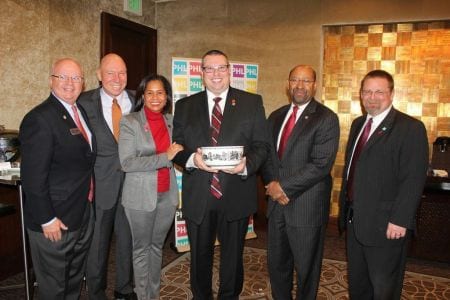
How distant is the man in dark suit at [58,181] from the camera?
192 centimetres

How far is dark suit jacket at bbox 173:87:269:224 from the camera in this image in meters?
2.28

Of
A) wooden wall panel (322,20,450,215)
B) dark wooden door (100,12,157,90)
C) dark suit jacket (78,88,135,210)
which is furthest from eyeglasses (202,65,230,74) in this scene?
wooden wall panel (322,20,450,215)

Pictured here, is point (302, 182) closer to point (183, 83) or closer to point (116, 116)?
point (116, 116)

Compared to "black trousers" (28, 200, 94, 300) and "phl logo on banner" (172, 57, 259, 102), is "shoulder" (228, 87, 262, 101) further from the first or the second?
"phl logo on banner" (172, 57, 259, 102)

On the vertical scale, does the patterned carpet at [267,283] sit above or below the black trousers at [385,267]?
below

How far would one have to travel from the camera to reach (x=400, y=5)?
4418 mm

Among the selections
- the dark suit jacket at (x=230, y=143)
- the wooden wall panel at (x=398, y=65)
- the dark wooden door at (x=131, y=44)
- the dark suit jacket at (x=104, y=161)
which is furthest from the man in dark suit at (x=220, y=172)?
the wooden wall panel at (x=398, y=65)

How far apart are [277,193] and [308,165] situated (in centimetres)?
25

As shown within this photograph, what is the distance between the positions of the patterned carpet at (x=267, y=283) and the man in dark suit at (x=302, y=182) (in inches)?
26.0

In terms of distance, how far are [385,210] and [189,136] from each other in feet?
3.72

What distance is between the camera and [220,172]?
2.28m

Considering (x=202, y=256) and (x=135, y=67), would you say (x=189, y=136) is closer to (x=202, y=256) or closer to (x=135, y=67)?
(x=202, y=256)

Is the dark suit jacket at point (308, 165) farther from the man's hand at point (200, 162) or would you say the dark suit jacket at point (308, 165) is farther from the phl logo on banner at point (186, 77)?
the phl logo on banner at point (186, 77)

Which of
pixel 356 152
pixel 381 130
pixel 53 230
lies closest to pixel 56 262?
pixel 53 230
